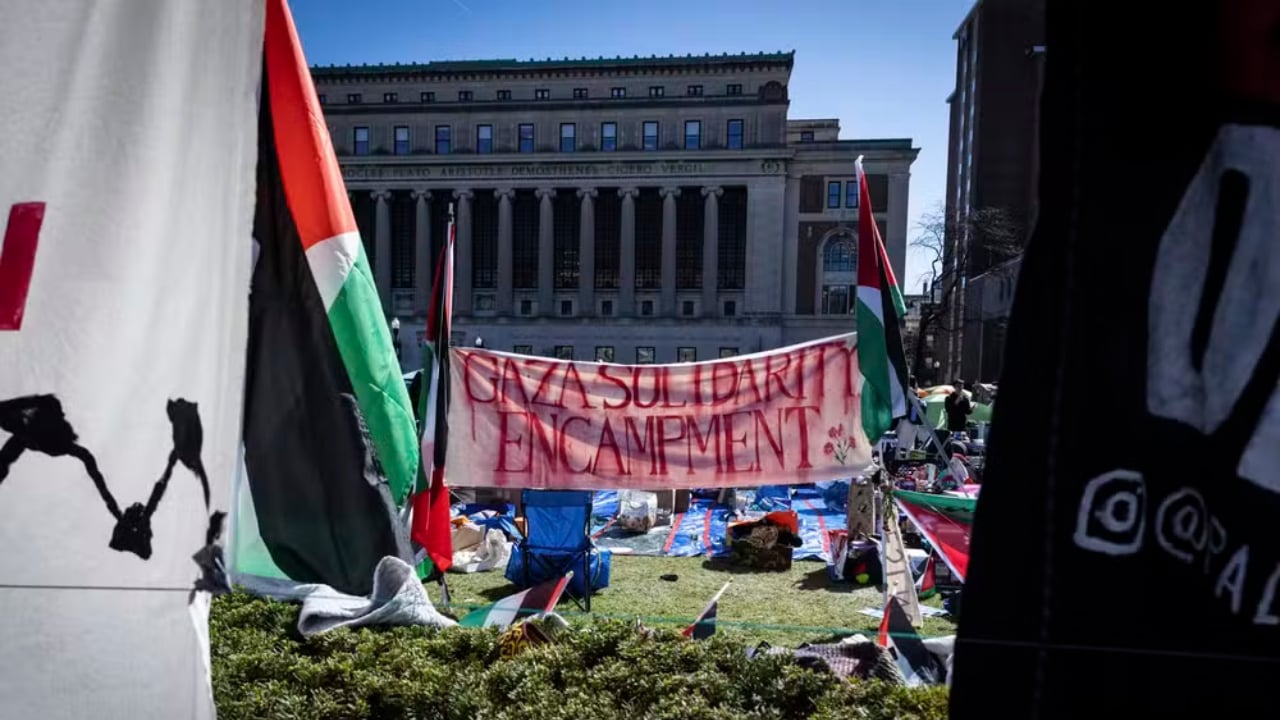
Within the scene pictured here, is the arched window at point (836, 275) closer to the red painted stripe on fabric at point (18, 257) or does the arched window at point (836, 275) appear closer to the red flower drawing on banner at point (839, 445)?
the red flower drawing on banner at point (839, 445)

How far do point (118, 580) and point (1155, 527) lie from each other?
7.13ft

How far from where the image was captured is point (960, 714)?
1176 millimetres

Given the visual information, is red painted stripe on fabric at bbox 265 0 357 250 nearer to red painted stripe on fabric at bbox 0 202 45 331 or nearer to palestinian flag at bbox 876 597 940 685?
red painted stripe on fabric at bbox 0 202 45 331

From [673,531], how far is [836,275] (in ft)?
125

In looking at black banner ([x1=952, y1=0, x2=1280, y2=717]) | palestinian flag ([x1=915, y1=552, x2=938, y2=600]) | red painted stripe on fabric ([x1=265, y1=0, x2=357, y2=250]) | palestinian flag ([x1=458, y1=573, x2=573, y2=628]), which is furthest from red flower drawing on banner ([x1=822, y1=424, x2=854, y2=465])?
black banner ([x1=952, y1=0, x2=1280, y2=717])

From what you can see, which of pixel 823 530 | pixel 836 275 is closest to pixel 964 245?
pixel 836 275

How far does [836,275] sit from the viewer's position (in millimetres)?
47844

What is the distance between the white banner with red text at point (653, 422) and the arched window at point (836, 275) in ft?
141

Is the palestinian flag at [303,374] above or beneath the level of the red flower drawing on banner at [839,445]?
above

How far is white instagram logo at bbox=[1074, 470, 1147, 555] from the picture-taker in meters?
1.20

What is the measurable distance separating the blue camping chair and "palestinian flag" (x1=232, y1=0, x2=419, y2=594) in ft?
21.8

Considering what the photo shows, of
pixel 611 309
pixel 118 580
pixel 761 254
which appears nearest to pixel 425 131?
pixel 611 309

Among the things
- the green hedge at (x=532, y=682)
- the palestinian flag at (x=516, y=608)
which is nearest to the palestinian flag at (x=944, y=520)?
the green hedge at (x=532, y=682)

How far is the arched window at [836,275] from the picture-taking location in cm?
4738
